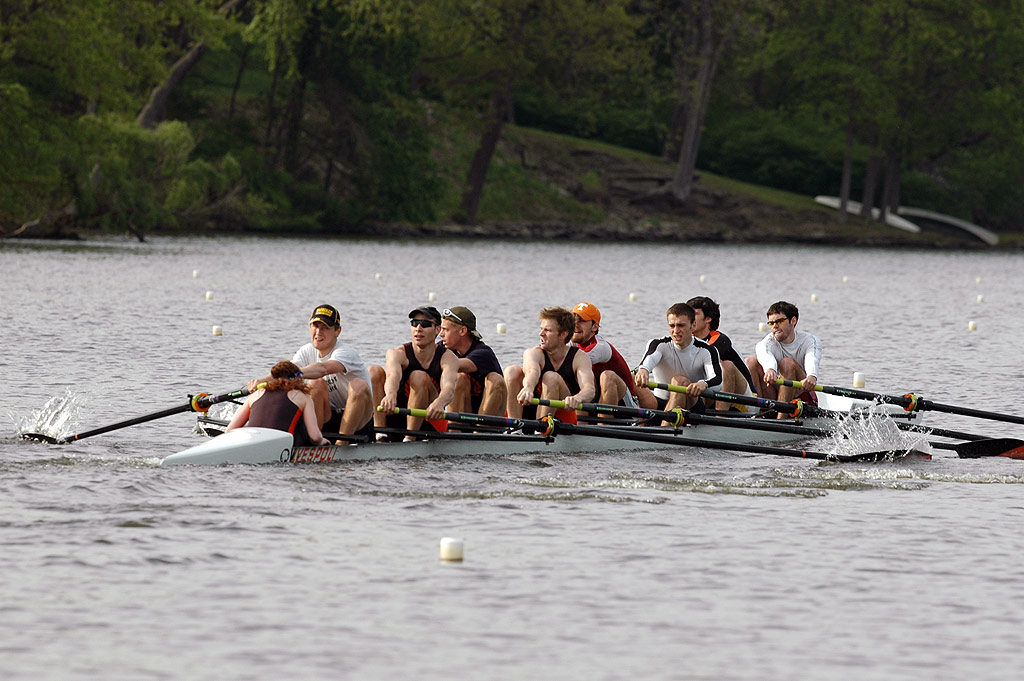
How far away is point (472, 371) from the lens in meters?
16.3

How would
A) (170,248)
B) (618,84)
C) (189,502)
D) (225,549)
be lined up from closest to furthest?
(225,549) → (189,502) → (170,248) → (618,84)

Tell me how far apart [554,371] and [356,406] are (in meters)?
2.31

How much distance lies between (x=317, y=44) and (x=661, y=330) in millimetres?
44954

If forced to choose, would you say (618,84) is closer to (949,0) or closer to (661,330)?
(949,0)

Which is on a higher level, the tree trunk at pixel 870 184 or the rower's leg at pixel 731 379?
the tree trunk at pixel 870 184

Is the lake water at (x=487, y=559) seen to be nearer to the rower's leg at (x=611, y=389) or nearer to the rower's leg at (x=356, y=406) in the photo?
the rower's leg at (x=356, y=406)

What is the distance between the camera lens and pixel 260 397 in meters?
15.0

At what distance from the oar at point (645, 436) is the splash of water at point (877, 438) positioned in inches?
9.2

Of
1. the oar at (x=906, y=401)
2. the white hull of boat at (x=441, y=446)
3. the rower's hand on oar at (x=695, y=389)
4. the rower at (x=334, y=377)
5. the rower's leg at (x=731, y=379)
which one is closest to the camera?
the white hull of boat at (x=441, y=446)

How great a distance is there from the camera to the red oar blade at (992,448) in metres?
16.7

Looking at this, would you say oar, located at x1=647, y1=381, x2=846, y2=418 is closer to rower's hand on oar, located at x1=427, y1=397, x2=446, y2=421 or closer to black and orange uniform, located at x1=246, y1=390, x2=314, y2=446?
rower's hand on oar, located at x1=427, y1=397, x2=446, y2=421

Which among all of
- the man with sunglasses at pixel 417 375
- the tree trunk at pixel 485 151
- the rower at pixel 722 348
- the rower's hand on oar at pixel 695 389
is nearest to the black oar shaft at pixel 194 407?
the man with sunglasses at pixel 417 375

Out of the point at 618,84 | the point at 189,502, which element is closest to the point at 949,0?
the point at 618,84

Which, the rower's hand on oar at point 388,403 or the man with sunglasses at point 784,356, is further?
the man with sunglasses at point 784,356
